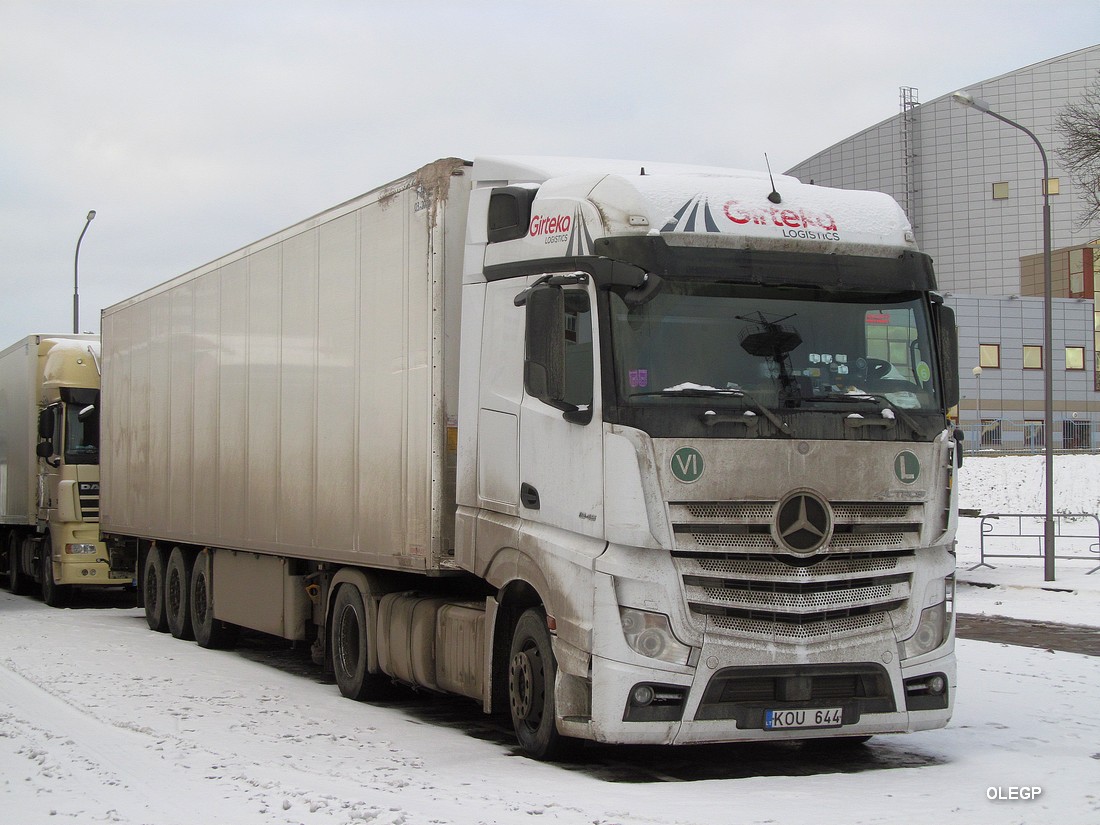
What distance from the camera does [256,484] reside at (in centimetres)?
1349

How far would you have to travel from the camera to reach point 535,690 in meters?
8.52

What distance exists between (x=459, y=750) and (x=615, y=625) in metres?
1.73

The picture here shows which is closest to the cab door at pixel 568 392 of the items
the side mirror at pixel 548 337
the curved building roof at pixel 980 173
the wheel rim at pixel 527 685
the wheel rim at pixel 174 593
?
the side mirror at pixel 548 337

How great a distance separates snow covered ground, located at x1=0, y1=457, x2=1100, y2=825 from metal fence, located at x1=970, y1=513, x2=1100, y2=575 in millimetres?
11775

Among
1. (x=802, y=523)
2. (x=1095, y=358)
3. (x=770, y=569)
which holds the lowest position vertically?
(x=770, y=569)

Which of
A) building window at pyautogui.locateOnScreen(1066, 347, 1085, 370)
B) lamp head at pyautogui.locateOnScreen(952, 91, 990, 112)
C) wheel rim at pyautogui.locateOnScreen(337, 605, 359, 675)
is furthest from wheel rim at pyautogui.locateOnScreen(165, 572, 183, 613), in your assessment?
building window at pyautogui.locateOnScreen(1066, 347, 1085, 370)

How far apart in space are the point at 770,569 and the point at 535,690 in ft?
5.62

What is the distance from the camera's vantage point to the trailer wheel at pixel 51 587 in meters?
21.4

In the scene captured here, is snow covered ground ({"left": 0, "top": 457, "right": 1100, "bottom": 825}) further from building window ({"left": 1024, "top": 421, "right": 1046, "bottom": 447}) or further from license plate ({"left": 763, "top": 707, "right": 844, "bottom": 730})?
building window ({"left": 1024, "top": 421, "right": 1046, "bottom": 447})

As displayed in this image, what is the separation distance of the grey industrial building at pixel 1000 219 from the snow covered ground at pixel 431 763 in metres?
65.8

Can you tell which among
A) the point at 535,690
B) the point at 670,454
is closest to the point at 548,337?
the point at 670,454

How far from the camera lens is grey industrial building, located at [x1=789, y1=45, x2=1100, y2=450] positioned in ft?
250

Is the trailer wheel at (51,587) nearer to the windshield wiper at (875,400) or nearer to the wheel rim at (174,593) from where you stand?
the wheel rim at (174,593)

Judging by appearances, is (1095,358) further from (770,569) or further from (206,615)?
(770,569)
